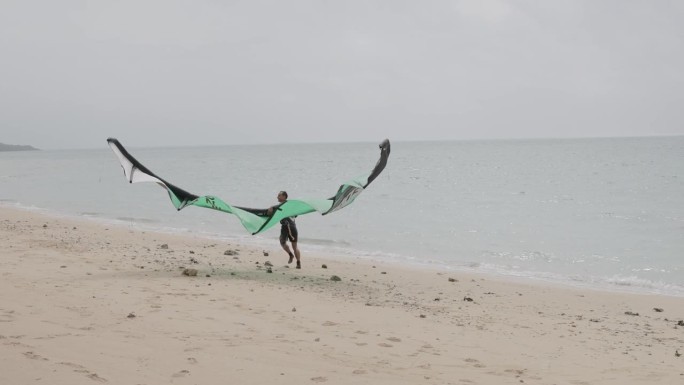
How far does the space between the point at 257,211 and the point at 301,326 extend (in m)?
3.66

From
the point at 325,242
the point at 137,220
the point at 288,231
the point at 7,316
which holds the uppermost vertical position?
the point at 288,231

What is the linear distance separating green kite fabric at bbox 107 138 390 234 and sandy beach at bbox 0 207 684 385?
963 millimetres

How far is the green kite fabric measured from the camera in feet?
30.0

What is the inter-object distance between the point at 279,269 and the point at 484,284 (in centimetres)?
366

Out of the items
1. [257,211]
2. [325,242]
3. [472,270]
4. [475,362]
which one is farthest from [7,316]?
[325,242]

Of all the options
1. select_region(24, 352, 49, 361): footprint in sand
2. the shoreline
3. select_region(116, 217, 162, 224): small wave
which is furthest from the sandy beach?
select_region(116, 217, 162, 224): small wave

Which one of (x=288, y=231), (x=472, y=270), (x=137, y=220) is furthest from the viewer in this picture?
(x=137, y=220)

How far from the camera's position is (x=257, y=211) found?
9672mm

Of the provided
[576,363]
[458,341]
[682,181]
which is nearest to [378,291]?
[458,341]

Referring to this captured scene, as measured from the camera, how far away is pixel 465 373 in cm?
515

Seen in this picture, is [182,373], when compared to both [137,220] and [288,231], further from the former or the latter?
[137,220]

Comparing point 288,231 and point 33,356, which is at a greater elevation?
point 288,231

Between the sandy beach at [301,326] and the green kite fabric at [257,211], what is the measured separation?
0.96 meters

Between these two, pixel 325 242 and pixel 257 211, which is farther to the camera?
pixel 325 242
